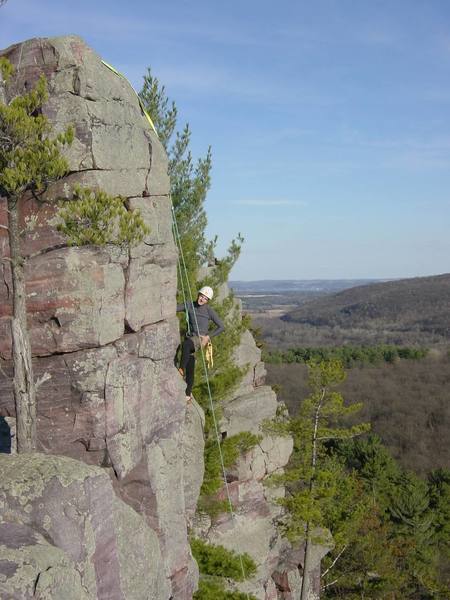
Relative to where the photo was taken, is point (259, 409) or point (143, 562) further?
point (259, 409)

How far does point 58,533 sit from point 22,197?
4898mm

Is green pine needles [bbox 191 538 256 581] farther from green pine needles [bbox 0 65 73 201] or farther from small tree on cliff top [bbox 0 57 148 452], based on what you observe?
green pine needles [bbox 0 65 73 201]

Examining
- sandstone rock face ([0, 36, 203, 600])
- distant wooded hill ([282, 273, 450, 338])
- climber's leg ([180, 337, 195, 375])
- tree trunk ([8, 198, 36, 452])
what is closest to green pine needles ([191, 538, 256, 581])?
sandstone rock face ([0, 36, 203, 600])

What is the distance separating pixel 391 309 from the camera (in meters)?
144

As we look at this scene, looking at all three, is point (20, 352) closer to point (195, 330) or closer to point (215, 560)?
point (195, 330)

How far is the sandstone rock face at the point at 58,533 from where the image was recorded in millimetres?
5742

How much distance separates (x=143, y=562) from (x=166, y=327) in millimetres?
3933

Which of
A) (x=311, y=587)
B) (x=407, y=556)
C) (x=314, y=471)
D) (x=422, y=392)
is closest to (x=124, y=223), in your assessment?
(x=314, y=471)

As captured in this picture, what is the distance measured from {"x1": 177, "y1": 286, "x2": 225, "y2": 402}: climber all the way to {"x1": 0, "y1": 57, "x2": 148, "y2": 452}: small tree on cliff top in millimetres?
3357

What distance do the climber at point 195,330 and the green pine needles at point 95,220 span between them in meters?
3.34

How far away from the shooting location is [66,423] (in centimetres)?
862

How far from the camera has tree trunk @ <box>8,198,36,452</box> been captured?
8.03m

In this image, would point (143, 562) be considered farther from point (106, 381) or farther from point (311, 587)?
point (311, 587)

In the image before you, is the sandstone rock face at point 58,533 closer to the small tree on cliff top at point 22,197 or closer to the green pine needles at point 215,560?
the small tree on cliff top at point 22,197
